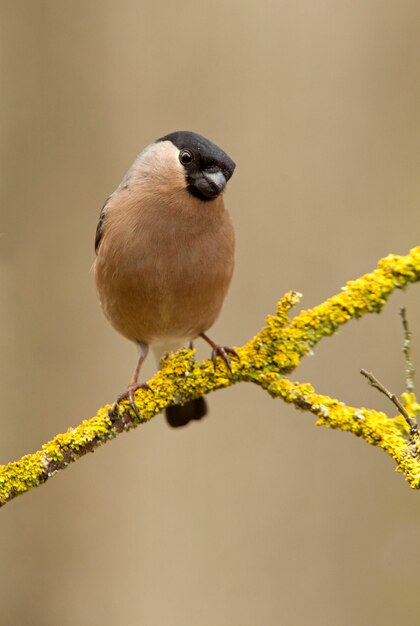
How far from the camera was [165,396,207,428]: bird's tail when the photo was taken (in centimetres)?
312

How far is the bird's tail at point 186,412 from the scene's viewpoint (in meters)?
3.12

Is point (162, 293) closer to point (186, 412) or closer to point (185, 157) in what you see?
point (185, 157)

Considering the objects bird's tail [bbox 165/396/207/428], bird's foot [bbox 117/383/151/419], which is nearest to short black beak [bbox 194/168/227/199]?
bird's foot [bbox 117/383/151/419]

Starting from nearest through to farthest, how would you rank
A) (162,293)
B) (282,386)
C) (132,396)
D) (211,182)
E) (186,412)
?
(282,386) → (132,396) → (211,182) → (162,293) → (186,412)

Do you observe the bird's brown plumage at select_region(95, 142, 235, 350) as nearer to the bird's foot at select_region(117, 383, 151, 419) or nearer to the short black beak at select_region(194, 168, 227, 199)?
the short black beak at select_region(194, 168, 227, 199)

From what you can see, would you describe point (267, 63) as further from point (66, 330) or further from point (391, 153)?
point (66, 330)

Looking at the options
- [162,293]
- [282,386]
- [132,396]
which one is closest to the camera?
[282,386]

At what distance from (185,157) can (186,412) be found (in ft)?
3.38

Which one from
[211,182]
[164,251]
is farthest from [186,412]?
[211,182]

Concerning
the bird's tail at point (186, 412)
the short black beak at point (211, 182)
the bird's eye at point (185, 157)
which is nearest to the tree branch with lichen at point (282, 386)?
the short black beak at point (211, 182)

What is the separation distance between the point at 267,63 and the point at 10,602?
9.52 ft

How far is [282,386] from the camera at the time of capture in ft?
7.02

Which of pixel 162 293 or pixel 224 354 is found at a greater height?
pixel 162 293

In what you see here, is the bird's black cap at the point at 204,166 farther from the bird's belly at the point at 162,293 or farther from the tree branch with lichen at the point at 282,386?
the tree branch with lichen at the point at 282,386
